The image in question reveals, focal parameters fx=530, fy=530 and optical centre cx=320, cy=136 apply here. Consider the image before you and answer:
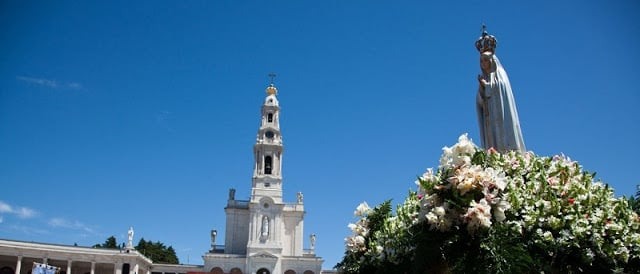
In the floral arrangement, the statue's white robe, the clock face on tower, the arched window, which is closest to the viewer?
the floral arrangement

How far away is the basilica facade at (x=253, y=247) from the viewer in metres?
58.8

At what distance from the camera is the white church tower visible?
5909 cm

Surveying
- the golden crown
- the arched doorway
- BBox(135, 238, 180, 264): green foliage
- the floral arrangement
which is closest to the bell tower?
the arched doorway

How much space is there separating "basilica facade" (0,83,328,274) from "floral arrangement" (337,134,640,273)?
179 ft

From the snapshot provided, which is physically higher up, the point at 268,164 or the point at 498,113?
the point at 268,164

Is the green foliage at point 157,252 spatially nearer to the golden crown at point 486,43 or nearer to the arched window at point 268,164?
the arched window at point 268,164

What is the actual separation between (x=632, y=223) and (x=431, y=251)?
2605 mm

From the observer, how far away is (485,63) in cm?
1038

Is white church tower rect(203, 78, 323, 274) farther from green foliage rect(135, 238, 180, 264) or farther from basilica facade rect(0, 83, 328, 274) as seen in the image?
green foliage rect(135, 238, 180, 264)

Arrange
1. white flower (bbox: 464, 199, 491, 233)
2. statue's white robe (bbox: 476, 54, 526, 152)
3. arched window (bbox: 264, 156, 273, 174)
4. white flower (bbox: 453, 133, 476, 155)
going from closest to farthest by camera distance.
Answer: white flower (bbox: 464, 199, 491, 233) → white flower (bbox: 453, 133, 476, 155) → statue's white robe (bbox: 476, 54, 526, 152) → arched window (bbox: 264, 156, 273, 174)

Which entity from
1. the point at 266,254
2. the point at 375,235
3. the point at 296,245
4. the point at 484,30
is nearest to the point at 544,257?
the point at 375,235

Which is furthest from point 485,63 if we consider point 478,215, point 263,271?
point 263,271

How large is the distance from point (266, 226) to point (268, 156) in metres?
8.88

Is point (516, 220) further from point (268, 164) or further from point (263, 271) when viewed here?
point (268, 164)
